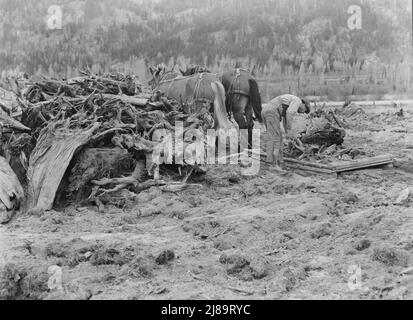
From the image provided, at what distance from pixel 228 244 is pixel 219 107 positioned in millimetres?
4370

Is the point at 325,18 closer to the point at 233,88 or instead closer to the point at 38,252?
the point at 233,88

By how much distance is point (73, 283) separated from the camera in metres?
3.75

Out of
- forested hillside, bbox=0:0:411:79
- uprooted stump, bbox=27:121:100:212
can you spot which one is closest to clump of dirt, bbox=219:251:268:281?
uprooted stump, bbox=27:121:100:212

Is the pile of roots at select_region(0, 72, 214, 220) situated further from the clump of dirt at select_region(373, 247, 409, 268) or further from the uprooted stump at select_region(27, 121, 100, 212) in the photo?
the clump of dirt at select_region(373, 247, 409, 268)

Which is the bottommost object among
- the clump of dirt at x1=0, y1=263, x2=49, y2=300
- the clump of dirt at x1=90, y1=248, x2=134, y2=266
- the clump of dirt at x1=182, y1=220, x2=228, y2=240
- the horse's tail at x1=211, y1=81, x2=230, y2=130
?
the clump of dirt at x1=182, y1=220, x2=228, y2=240

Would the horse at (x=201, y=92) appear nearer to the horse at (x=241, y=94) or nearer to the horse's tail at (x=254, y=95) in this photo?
the horse at (x=241, y=94)

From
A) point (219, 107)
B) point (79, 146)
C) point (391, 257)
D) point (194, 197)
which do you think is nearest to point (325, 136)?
point (219, 107)

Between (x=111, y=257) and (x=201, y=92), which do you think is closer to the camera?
(x=111, y=257)

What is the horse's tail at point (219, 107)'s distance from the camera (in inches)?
339

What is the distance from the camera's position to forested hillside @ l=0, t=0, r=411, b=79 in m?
30.0

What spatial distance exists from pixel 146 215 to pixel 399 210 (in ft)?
8.32

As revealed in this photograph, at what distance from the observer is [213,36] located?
36781 millimetres

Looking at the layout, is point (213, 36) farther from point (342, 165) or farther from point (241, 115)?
point (342, 165)

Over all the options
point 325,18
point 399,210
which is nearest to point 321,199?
point 399,210
